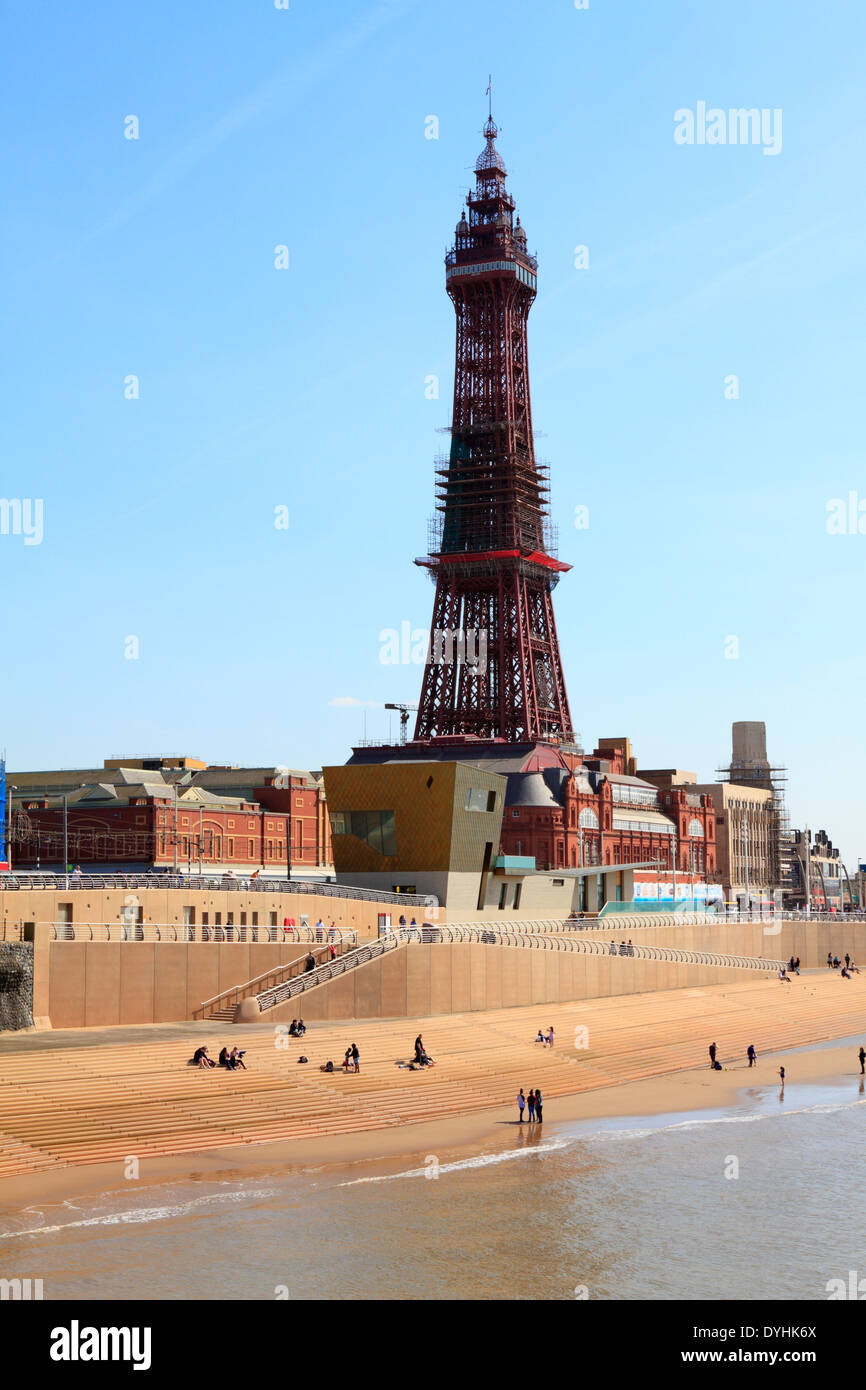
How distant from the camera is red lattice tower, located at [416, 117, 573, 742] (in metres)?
147

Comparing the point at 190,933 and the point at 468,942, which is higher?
the point at 190,933

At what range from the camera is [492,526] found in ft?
495

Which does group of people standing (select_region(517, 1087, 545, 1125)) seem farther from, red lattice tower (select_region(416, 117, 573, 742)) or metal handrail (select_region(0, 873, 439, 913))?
red lattice tower (select_region(416, 117, 573, 742))

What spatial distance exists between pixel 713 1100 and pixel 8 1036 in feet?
83.9

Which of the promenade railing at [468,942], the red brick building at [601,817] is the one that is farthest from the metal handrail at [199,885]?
the red brick building at [601,817]

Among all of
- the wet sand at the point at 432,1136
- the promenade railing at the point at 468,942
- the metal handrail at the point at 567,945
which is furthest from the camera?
the metal handrail at the point at 567,945

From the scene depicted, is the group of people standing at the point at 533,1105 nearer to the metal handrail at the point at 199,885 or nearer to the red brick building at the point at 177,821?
the metal handrail at the point at 199,885

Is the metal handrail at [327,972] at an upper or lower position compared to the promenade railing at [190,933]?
lower

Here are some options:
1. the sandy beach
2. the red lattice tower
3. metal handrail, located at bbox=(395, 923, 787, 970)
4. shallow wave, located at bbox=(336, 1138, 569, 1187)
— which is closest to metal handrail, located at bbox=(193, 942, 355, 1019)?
metal handrail, located at bbox=(395, 923, 787, 970)

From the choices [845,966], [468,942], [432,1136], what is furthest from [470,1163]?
[845,966]

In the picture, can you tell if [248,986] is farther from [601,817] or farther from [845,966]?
[601,817]

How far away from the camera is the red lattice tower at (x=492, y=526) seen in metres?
147

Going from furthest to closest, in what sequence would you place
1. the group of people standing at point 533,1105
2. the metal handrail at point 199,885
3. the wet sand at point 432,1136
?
the metal handrail at point 199,885
the group of people standing at point 533,1105
the wet sand at point 432,1136
